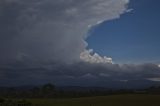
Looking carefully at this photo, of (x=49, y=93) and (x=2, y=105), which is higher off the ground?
(x=49, y=93)

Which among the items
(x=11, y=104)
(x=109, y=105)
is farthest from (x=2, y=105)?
(x=109, y=105)

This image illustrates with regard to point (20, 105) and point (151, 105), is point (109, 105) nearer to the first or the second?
point (151, 105)

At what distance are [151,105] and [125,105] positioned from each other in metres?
7.36

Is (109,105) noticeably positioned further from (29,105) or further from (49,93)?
(49,93)

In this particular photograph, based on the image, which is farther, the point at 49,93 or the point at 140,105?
the point at 49,93

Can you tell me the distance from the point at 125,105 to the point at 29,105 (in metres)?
27.6

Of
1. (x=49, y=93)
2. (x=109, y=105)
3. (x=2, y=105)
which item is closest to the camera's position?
(x=2, y=105)

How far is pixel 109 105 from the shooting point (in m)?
94.1

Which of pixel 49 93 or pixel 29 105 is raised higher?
pixel 49 93

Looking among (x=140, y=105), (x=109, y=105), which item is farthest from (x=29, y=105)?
(x=140, y=105)

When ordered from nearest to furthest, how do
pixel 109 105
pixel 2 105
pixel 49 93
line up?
1. pixel 2 105
2. pixel 109 105
3. pixel 49 93

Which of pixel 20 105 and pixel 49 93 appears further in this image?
pixel 49 93

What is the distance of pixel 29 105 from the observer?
294ft

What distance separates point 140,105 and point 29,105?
3159cm
